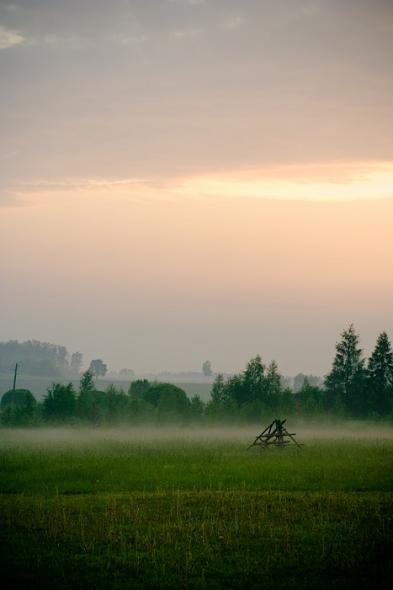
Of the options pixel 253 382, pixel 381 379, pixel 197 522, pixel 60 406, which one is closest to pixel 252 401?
pixel 253 382

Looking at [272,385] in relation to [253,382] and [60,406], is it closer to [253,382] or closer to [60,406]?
[253,382]

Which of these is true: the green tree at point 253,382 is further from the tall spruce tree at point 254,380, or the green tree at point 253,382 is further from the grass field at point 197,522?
the grass field at point 197,522

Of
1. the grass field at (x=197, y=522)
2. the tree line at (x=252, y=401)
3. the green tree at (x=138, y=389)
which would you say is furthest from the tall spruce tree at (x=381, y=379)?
the grass field at (x=197, y=522)

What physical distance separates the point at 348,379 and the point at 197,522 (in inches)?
3333

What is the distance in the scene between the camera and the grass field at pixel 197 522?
2000 cm

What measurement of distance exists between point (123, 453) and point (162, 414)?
44525mm

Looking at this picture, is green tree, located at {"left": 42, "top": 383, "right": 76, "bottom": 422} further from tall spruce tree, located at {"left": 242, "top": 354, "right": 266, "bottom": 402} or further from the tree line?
tall spruce tree, located at {"left": 242, "top": 354, "right": 266, "bottom": 402}

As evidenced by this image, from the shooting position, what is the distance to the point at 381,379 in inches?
4067

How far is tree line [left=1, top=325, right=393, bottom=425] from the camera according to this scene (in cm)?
9706

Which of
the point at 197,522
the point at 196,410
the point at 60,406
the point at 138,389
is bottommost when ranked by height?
the point at 197,522

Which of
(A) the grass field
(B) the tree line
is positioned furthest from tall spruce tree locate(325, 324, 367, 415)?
(A) the grass field

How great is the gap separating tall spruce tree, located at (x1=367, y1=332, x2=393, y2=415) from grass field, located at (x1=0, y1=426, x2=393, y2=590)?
54022 mm

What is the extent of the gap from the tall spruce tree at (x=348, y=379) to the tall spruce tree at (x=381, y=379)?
1700 mm

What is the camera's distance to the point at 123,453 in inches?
2215
